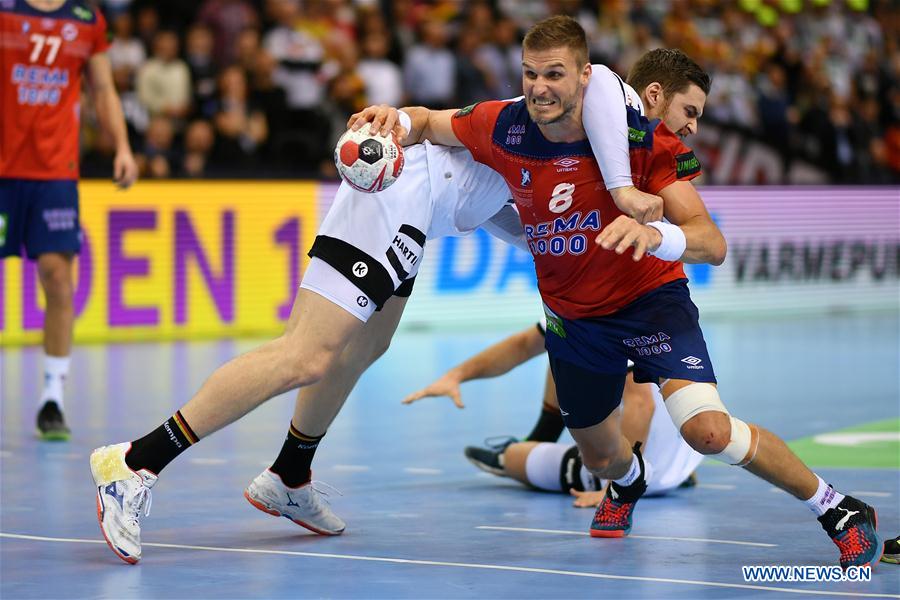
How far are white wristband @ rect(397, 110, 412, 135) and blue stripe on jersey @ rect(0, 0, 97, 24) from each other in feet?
11.0

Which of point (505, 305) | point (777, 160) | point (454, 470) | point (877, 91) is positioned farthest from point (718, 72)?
point (454, 470)

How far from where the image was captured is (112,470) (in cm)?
498

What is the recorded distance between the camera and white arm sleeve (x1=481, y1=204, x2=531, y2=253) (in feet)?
19.2

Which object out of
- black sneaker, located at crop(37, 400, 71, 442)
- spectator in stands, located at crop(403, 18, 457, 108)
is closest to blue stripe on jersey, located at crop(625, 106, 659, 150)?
black sneaker, located at crop(37, 400, 71, 442)

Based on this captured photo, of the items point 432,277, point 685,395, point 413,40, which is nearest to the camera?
point 685,395

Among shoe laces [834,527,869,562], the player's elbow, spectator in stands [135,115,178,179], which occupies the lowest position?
shoe laces [834,527,869,562]

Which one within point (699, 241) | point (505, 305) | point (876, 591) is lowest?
point (505, 305)

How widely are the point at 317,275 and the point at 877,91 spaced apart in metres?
18.3

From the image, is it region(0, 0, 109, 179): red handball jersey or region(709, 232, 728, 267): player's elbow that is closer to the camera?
region(709, 232, 728, 267): player's elbow

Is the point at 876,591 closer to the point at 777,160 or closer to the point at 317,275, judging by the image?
the point at 317,275

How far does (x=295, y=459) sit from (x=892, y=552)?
216 centimetres

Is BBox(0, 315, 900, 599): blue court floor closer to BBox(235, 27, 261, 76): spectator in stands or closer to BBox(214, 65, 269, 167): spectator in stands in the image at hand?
BBox(214, 65, 269, 167): spectator in stands

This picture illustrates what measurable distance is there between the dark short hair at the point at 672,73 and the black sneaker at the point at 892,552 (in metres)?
1.74

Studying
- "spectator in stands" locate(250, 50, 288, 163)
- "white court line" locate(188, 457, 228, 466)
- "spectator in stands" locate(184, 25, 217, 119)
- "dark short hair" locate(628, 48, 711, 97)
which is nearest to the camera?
"dark short hair" locate(628, 48, 711, 97)
